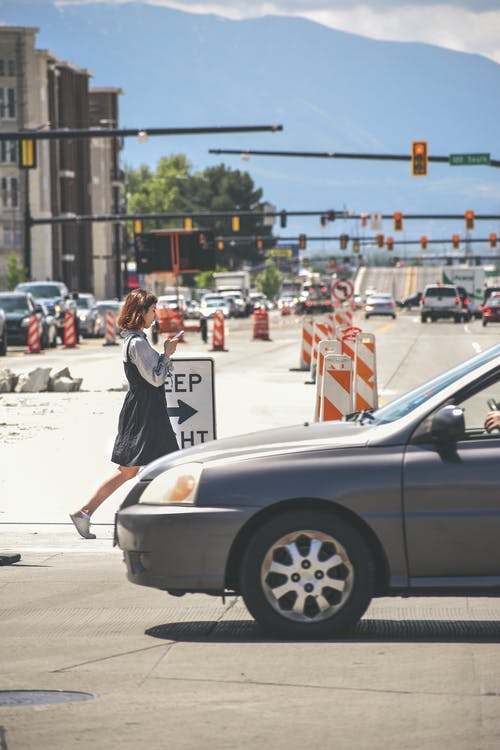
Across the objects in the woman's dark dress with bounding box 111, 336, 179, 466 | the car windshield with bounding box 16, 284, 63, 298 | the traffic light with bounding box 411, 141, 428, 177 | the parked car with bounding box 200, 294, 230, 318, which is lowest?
the parked car with bounding box 200, 294, 230, 318

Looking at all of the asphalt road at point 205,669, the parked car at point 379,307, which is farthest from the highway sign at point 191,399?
the parked car at point 379,307

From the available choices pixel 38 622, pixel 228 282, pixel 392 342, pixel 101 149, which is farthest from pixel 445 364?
pixel 101 149

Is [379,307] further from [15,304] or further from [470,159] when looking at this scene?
[15,304]

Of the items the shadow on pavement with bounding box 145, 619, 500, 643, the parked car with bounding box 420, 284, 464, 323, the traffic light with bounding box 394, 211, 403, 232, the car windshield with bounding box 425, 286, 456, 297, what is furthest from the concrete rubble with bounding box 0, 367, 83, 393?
the traffic light with bounding box 394, 211, 403, 232

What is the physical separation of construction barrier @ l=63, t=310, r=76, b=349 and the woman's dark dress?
134 feet

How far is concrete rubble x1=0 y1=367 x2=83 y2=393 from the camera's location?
2633 centimetres

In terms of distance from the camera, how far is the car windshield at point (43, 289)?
5997 cm

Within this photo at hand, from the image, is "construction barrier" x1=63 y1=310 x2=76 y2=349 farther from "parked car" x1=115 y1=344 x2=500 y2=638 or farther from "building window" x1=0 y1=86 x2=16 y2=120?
"building window" x1=0 y1=86 x2=16 y2=120

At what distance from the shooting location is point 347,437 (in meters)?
7.68

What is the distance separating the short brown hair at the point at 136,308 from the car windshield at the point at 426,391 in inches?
102

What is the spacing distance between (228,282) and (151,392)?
4866 inches

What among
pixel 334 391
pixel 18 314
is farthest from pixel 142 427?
pixel 18 314

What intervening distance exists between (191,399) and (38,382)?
45.5ft

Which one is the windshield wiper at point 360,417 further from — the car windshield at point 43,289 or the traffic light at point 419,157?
the car windshield at point 43,289
